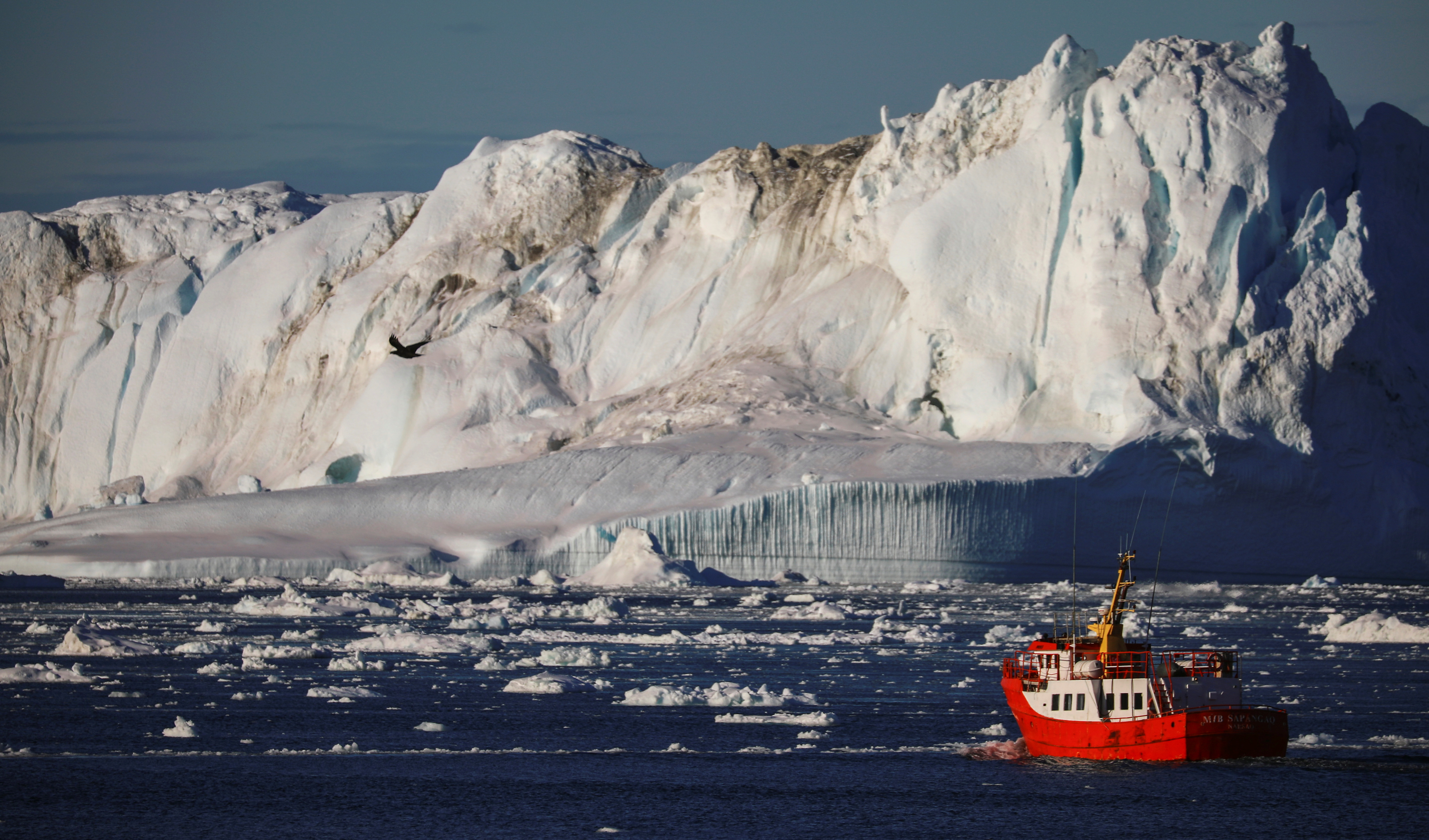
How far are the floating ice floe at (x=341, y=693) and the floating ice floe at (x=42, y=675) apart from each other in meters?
3.48

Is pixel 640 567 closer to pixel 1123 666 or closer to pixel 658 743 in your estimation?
pixel 658 743

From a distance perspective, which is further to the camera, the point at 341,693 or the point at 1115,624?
the point at 341,693

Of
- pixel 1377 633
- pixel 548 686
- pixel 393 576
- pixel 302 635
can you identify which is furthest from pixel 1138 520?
pixel 548 686

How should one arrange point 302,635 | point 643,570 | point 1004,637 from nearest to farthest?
point 1004,637 → point 302,635 → point 643,570

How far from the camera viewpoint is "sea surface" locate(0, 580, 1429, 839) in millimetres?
16719

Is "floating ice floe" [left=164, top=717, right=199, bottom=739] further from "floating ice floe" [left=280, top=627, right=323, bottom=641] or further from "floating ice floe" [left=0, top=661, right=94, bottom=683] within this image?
"floating ice floe" [left=280, top=627, right=323, bottom=641]

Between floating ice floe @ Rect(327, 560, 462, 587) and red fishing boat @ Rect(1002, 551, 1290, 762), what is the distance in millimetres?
24713

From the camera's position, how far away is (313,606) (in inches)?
1379

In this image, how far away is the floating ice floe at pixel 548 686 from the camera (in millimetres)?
24234

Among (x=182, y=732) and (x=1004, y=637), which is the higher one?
(x=1004, y=637)

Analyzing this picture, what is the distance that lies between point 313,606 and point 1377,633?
64.5 feet

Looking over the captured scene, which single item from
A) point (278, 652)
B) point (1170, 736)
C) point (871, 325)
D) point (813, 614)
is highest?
point (871, 325)

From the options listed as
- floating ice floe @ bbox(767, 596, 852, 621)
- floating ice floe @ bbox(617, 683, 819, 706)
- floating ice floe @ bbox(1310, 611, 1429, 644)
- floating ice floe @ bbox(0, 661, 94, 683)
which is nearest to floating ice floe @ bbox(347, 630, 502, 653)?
floating ice floe @ bbox(0, 661, 94, 683)

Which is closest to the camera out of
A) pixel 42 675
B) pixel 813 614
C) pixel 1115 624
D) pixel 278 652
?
pixel 1115 624
